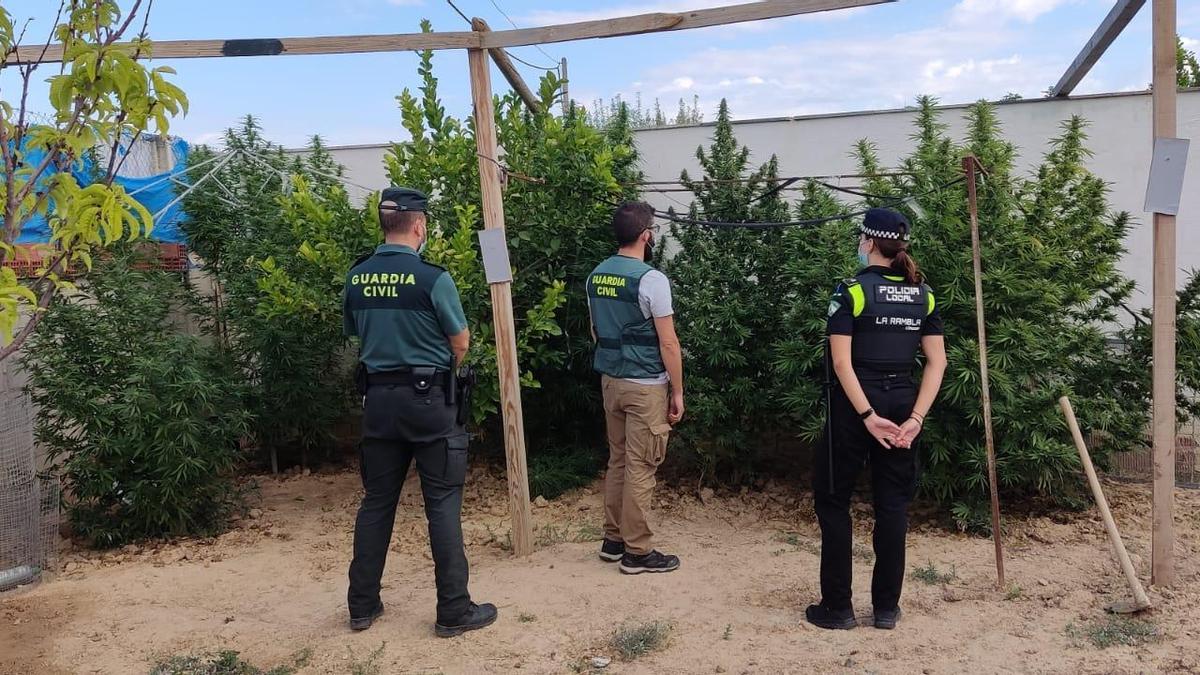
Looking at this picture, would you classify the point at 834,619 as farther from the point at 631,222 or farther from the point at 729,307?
the point at 729,307

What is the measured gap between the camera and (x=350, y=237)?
6.02 meters

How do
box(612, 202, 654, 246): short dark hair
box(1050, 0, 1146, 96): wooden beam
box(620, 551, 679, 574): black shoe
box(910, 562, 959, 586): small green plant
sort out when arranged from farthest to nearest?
1. box(1050, 0, 1146, 96): wooden beam
2. box(620, 551, 679, 574): black shoe
3. box(612, 202, 654, 246): short dark hair
4. box(910, 562, 959, 586): small green plant

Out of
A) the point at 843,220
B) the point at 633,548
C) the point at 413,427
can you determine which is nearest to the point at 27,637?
the point at 413,427

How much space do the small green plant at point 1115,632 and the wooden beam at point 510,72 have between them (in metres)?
3.97

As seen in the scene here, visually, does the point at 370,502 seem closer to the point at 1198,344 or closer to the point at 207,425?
the point at 207,425

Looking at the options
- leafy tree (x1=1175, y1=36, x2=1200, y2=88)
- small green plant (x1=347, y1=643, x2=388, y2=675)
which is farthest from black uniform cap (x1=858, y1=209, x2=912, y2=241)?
→ leafy tree (x1=1175, y1=36, x2=1200, y2=88)

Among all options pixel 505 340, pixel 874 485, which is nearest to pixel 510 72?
pixel 505 340

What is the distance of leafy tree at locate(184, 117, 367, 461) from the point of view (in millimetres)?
5883

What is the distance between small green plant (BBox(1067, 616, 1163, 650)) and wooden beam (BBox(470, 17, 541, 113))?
13.0 feet

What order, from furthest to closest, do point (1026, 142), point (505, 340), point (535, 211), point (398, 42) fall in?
point (1026, 142), point (535, 211), point (505, 340), point (398, 42)

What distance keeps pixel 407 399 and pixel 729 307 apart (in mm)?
2499

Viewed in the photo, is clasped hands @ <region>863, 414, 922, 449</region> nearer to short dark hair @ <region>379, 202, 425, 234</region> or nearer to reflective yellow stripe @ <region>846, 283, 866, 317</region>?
reflective yellow stripe @ <region>846, 283, 866, 317</region>

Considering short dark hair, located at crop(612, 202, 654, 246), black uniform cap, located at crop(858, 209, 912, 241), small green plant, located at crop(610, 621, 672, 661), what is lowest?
small green plant, located at crop(610, 621, 672, 661)

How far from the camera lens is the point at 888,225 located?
3734 mm
